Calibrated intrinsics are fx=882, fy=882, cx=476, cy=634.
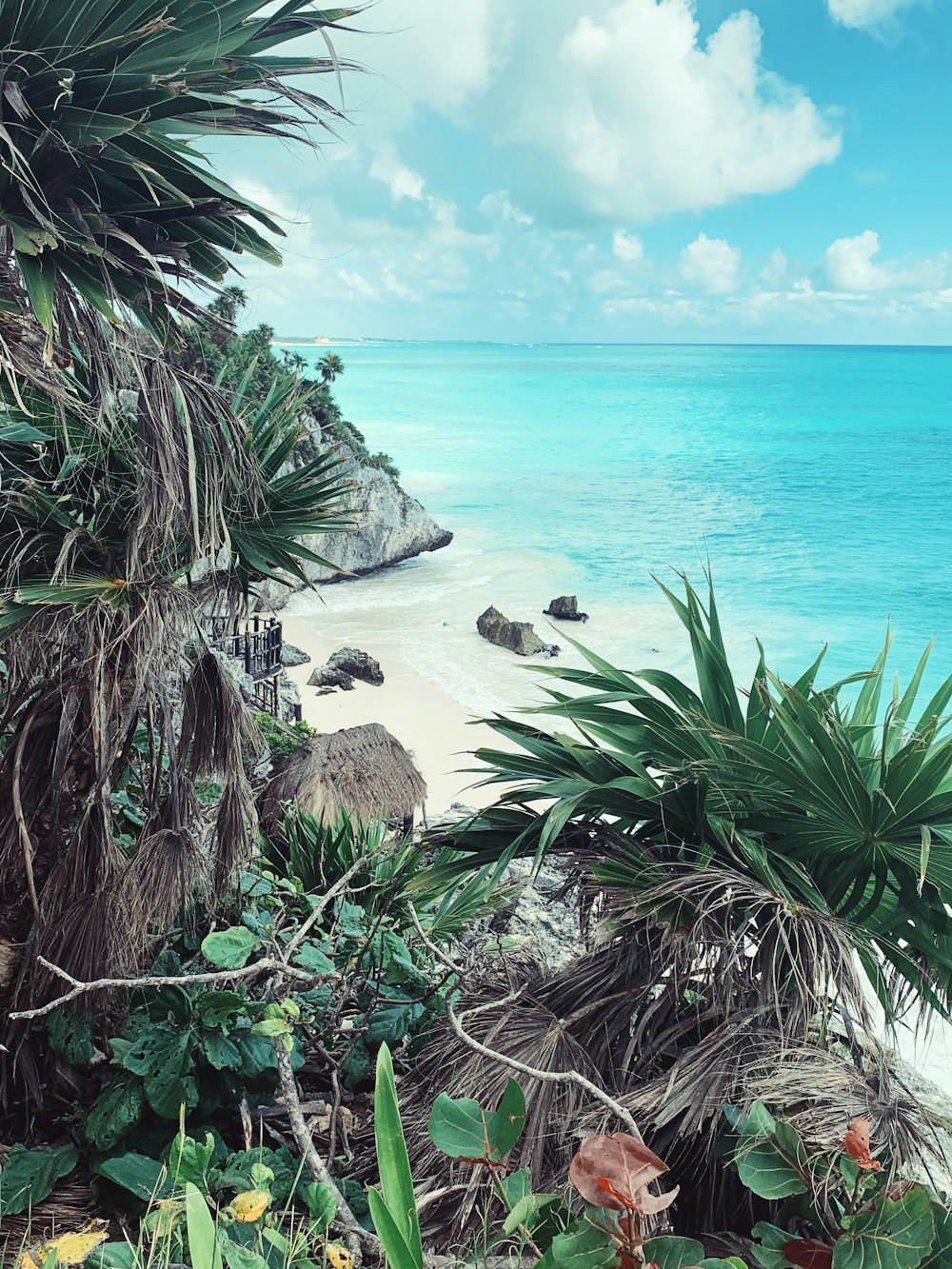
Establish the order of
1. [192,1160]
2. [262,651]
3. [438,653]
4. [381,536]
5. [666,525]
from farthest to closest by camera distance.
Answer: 1. [666,525]
2. [381,536]
3. [438,653]
4. [262,651]
5. [192,1160]

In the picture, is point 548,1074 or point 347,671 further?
point 347,671

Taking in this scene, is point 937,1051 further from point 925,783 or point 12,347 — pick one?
point 12,347

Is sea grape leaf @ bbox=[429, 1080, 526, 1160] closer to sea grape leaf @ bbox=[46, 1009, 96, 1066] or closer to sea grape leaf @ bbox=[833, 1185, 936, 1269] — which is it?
sea grape leaf @ bbox=[833, 1185, 936, 1269]

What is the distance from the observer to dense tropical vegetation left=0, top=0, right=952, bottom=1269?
1.75 metres

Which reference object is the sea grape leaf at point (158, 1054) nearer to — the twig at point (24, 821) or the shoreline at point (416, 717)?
the twig at point (24, 821)

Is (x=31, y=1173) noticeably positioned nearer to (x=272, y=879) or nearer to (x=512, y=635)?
(x=272, y=879)

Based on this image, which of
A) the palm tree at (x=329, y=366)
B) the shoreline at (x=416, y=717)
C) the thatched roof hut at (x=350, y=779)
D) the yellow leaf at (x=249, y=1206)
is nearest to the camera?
the yellow leaf at (x=249, y=1206)

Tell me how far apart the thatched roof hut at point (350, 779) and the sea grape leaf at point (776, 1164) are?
5.07 m

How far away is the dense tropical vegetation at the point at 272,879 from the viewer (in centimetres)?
175

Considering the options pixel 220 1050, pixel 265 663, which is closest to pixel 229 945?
pixel 220 1050

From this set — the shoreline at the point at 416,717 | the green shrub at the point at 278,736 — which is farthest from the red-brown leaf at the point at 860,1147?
the shoreline at the point at 416,717

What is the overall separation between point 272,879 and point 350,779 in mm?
3432

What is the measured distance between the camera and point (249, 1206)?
1.34 metres

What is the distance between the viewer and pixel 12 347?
112 inches
